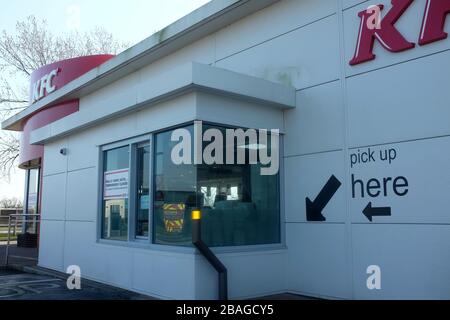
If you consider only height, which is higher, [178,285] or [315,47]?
[315,47]

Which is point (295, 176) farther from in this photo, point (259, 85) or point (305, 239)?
point (259, 85)

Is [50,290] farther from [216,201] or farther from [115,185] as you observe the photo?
[216,201]

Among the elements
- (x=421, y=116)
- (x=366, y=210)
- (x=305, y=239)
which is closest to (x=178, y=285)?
(x=305, y=239)

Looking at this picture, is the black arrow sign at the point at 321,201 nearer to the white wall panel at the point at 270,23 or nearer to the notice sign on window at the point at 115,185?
the white wall panel at the point at 270,23

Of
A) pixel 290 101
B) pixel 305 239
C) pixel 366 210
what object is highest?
pixel 290 101

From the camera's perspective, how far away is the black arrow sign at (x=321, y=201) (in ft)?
21.0

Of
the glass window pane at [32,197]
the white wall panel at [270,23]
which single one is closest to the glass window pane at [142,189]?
the white wall panel at [270,23]

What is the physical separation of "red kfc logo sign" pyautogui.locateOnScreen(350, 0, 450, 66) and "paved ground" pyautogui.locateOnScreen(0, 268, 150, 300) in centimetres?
471

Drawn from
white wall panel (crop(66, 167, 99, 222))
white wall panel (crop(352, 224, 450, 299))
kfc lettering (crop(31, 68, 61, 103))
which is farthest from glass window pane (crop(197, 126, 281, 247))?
kfc lettering (crop(31, 68, 61, 103))

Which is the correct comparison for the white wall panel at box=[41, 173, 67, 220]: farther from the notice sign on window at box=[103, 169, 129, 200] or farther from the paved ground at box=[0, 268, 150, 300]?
the notice sign on window at box=[103, 169, 129, 200]

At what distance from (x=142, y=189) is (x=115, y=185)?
916 millimetres
